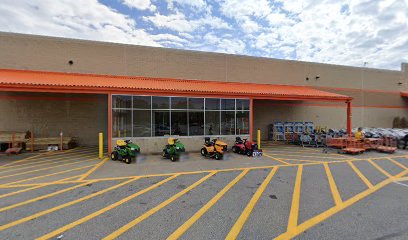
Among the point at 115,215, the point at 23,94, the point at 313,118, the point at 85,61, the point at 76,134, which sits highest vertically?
the point at 85,61

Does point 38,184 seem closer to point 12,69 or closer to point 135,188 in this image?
point 135,188

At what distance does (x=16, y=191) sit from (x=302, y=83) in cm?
2135

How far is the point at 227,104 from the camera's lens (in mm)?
12180

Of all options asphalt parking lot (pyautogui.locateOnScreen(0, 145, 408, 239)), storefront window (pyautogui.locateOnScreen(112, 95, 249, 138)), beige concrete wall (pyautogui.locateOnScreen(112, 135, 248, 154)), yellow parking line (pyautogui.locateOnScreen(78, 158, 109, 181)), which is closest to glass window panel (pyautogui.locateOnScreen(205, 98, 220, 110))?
storefront window (pyautogui.locateOnScreen(112, 95, 249, 138))

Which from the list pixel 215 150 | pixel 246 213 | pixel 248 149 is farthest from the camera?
pixel 248 149

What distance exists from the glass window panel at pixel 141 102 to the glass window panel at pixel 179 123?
1.49 m

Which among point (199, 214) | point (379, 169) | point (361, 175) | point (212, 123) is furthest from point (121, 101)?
point (379, 169)

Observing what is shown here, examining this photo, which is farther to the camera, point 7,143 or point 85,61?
point 85,61

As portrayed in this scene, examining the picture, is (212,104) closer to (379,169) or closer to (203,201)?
(203,201)

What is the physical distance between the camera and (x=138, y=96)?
10.6 metres

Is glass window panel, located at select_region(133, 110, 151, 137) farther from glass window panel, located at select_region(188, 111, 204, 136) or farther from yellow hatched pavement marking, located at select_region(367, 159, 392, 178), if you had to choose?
yellow hatched pavement marking, located at select_region(367, 159, 392, 178)

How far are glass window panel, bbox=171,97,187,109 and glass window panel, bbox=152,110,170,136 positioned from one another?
22.2 inches

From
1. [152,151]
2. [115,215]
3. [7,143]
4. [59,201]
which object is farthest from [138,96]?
[7,143]

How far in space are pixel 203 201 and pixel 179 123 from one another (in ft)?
22.7
